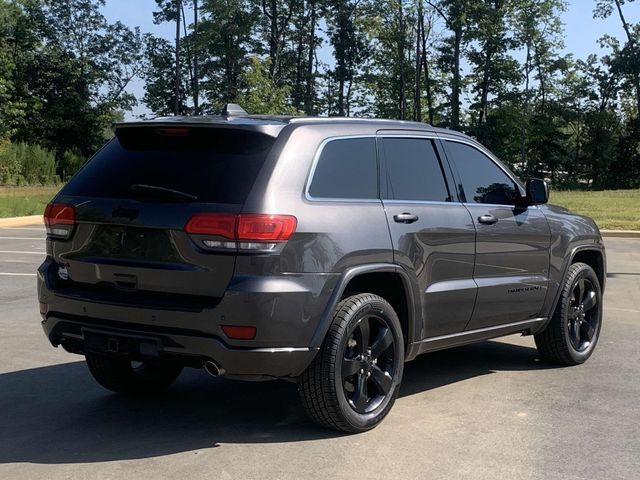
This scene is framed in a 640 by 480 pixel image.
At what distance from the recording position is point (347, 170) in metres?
4.68

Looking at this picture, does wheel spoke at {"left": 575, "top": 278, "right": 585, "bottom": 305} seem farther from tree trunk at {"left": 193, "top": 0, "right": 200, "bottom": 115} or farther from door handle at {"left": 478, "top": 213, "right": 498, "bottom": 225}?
tree trunk at {"left": 193, "top": 0, "right": 200, "bottom": 115}

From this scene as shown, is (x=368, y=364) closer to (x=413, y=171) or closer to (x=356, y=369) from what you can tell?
(x=356, y=369)

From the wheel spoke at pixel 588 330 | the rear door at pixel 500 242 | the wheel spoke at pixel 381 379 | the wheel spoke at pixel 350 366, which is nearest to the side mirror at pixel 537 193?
the rear door at pixel 500 242

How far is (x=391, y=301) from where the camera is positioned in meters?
4.93

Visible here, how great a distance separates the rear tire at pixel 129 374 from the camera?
17.2 ft

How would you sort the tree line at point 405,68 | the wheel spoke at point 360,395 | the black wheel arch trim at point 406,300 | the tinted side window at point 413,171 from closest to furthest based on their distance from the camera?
the black wheel arch trim at point 406,300 → the wheel spoke at point 360,395 → the tinted side window at point 413,171 → the tree line at point 405,68

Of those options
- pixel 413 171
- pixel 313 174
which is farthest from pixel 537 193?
pixel 313 174

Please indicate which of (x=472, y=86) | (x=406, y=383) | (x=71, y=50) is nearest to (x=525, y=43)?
(x=472, y=86)

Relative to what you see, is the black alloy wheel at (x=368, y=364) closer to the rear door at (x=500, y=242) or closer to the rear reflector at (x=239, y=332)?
the rear reflector at (x=239, y=332)

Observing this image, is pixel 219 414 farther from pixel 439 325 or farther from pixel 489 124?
pixel 489 124

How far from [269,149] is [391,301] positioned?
1324 millimetres

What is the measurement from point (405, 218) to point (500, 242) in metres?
1.14

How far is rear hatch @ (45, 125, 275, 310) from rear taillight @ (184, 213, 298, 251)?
0.05 ft

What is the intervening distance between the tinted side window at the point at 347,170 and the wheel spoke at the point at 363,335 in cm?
76
